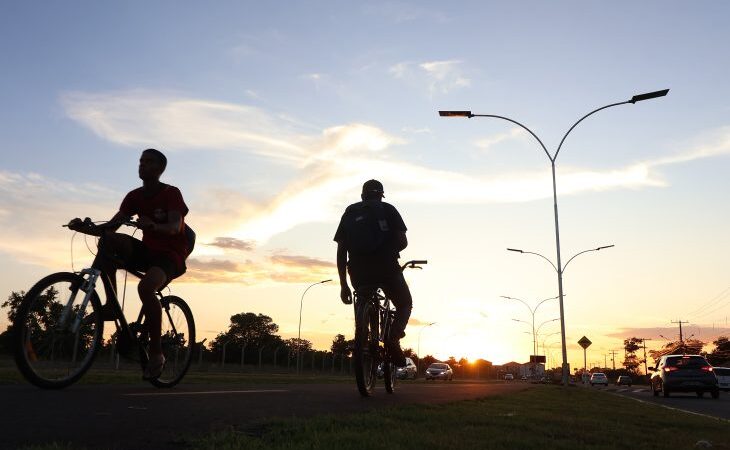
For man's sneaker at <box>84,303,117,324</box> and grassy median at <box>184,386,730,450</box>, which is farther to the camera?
man's sneaker at <box>84,303,117,324</box>

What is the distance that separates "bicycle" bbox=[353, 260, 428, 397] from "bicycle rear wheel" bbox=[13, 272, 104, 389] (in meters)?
2.56

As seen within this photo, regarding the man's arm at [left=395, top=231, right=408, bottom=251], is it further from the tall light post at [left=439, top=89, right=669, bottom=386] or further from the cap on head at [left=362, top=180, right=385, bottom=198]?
the tall light post at [left=439, top=89, right=669, bottom=386]

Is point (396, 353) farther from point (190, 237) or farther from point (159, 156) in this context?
point (159, 156)

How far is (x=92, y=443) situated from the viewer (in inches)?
128

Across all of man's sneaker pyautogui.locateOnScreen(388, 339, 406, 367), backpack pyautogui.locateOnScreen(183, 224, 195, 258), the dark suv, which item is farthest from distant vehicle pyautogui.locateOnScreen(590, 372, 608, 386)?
backpack pyautogui.locateOnScreen(183, 224, 195, 258)

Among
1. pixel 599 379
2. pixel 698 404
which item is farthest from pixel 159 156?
pixel 599 379

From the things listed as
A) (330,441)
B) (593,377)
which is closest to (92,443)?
(330,441)

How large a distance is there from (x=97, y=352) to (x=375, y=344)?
2918 mm

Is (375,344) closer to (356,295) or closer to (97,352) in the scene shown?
(356,295)

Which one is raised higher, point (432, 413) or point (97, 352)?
point (97, 352)

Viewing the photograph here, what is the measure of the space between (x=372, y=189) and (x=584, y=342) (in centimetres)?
3144

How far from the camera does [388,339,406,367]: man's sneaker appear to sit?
7.67m

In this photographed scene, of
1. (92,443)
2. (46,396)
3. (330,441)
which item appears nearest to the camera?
(92,443)

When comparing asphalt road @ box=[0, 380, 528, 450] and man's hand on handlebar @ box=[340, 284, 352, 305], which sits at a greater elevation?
man's hand on handlebar @ box=[340, 284, 352, 305]
